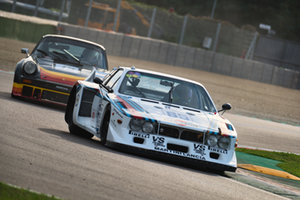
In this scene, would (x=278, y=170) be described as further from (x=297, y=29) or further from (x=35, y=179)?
(x=297, y=29)

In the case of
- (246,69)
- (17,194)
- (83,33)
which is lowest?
(17,194)

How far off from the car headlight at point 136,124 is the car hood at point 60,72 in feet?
15.3

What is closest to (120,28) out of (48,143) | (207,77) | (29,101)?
(207,77)

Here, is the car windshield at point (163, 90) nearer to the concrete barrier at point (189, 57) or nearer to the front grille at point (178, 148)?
the front grille at point (178, 148)

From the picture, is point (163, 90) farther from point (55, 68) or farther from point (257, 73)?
point (257, 73)

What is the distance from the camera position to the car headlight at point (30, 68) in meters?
12.4

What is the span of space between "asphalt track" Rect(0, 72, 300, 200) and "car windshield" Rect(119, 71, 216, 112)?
92 centimetres

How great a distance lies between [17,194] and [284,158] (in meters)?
7.80

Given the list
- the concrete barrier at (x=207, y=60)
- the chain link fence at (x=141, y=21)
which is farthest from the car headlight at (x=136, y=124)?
the concrete barrier at (x=207, y=60)

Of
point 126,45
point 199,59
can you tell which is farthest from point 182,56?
point 126,45

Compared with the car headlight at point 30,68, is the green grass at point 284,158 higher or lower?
lower

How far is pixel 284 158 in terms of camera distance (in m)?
11.9

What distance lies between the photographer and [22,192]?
4922 mm

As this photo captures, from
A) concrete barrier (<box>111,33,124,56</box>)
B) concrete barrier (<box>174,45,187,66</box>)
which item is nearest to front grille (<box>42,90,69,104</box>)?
concrete barrier (<box>111,33,124,56</box>)
